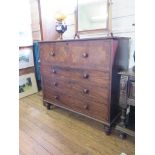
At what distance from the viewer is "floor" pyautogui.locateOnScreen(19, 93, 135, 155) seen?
1.58 meters

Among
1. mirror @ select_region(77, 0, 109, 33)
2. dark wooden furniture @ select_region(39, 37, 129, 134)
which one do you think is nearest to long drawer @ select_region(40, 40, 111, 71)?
dark wooden furniture @ select_region(39, 37, 129, 134)

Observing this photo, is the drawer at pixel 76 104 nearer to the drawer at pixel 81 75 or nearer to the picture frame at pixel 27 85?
the drawer at pixel 81 75

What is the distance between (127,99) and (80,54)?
2.16 ft

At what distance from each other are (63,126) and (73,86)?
0.49 meters

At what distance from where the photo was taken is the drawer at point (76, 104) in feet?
5.79

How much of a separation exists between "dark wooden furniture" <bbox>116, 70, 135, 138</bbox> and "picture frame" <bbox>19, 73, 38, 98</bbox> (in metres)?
1.87

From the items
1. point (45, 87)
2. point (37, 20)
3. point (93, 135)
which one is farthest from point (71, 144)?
point (37, 20)

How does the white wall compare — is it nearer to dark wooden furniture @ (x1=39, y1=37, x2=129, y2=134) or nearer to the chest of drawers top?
dark wooden furniture @ (x1=39, y1=37, x2=129, y2=134)

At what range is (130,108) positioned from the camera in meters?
1.83

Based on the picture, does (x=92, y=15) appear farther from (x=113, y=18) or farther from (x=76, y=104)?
(x=76, y=104)

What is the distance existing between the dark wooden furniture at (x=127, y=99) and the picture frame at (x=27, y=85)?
6.12 feet

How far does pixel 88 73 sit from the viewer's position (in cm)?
175
